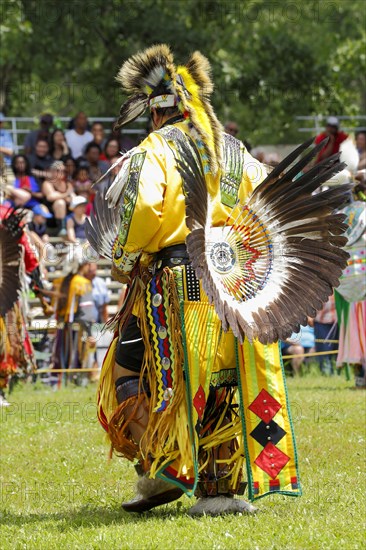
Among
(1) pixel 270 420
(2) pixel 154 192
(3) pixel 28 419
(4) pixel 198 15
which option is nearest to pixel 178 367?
(1) pixel 270 420

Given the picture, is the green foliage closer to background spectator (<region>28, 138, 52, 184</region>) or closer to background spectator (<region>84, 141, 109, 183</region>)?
background spectator (<region>28, 138, 52, 184</region>)

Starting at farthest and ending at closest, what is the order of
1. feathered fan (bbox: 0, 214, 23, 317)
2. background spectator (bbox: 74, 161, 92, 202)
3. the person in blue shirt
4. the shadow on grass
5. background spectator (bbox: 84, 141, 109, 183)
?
1. background spectator (bbox: 84, 141, 109, 183)
2. background spectator (bbox: 74, 161, 92, 202)
3. the person in blue shirt
4. feathered fan (bbox: 0, 214, 23, 317)
5. the shadow on grass

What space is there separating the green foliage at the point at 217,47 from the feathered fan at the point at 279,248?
43.9ft

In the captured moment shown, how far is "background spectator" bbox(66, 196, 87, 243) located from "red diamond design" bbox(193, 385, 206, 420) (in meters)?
8.18

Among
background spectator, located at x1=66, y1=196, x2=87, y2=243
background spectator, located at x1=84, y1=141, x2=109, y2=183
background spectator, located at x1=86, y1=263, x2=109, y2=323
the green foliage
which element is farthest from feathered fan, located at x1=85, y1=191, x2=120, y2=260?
the green foliage

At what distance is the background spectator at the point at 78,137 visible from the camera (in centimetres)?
1488

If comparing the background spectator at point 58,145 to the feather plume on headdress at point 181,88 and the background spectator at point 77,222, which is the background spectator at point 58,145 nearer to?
the background spectator at point 77,222

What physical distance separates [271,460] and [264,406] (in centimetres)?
24

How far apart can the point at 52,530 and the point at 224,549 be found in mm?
925

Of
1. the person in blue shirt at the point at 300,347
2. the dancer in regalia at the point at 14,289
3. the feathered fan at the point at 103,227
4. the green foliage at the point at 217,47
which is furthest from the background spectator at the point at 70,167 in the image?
the feathered fan at the point at 103,227

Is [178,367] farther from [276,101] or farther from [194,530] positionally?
[276,101]

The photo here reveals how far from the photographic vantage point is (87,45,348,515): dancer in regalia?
14.8 ft

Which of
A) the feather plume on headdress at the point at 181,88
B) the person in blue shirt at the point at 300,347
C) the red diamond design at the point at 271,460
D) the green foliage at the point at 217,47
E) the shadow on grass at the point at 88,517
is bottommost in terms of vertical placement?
the shadow on grass at the point at 88,517

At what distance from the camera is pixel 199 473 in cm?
470
